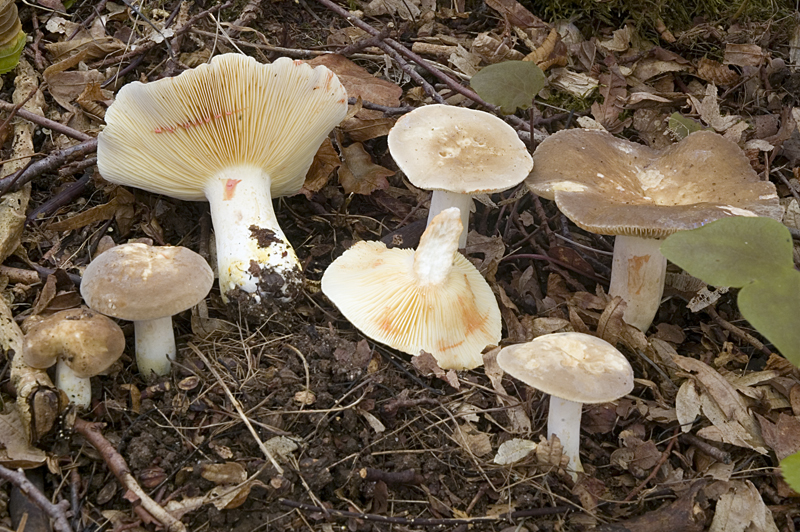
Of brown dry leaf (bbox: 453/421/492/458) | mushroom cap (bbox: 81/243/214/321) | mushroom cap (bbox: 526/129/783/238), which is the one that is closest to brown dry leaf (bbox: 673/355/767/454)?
mushroom cap (bbox: 526/129/783/238)

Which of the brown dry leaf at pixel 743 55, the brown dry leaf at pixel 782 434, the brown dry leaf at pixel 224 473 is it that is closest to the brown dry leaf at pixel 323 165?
the brown dry leaf at pixel 224 473

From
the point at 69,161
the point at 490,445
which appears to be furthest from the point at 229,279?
the point at 490,445

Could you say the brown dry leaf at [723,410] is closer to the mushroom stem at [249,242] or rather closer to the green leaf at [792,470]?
the green leaf at [792,470]

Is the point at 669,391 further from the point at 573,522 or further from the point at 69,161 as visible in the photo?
the point at 69,161

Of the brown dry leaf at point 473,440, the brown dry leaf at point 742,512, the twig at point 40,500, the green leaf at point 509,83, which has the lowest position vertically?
the brown dry leaf at point 742,512

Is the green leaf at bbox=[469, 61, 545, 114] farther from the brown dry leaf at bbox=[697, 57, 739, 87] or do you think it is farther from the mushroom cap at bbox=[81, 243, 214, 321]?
the mushroom cap at bbox=[81, 243, 214, 321]

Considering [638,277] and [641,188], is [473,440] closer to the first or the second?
[638,277]
